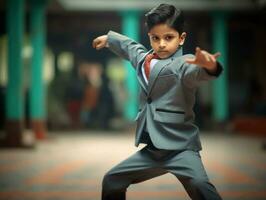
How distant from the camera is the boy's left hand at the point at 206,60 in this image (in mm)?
1925

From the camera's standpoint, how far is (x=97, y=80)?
13.3 m

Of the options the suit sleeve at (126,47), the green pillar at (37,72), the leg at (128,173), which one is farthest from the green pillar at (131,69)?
the leg at (128,173)

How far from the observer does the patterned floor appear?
3745 millimetres

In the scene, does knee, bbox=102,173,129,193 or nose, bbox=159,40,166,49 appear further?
knee, bbox=102,173,129,193

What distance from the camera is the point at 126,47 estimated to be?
2.41 meters

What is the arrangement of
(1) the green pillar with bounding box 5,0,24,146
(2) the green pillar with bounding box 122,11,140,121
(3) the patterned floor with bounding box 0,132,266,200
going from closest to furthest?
1. (3) the patterned floor with bounding box 0,132,266,200
2. (1) the green pillar with bounding box 5,0,24,146
3. (2) the green pillar with bounding box 122,11,140,121

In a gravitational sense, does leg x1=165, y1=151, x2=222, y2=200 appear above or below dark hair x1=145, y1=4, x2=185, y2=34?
below

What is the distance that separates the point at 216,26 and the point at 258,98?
2610mm

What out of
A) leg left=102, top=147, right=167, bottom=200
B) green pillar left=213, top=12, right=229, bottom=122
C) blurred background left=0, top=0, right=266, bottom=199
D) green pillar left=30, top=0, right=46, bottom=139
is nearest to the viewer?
leg left=102, top=147, right=167, bottom=200

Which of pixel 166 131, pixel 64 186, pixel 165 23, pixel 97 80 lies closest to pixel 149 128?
pixel 166 131

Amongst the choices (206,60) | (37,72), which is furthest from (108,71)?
(206,60)

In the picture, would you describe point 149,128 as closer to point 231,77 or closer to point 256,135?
point 256,135

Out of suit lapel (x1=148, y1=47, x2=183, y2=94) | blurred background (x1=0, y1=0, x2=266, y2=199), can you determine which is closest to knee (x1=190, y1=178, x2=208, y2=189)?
suit lapel (x1=148, y1=47, x2=183, y2=94)

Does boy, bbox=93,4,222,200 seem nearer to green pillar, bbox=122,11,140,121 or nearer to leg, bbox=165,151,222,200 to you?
leg, bbox=165,151,222,200
